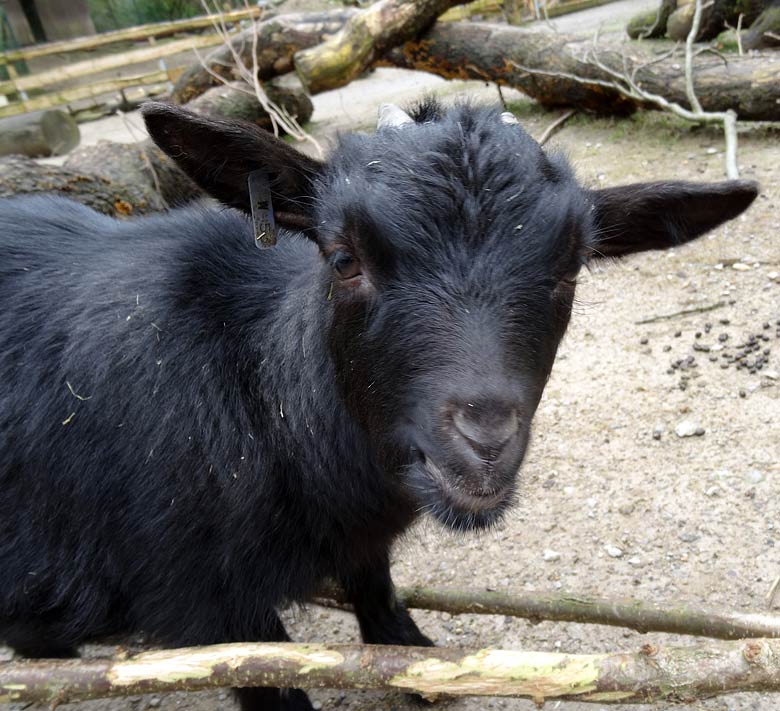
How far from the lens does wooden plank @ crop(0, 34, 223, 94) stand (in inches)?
865

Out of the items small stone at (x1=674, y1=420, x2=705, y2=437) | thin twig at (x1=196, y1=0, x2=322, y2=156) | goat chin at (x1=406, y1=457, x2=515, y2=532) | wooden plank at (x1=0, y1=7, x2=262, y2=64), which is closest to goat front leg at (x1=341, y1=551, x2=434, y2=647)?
goat chin at (x1=406, y1=457, x2=515, y2=532)

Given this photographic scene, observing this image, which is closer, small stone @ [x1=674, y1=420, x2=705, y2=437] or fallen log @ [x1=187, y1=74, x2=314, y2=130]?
→ small stone @ [x1=674, y1=420, x2=705, y2=437]

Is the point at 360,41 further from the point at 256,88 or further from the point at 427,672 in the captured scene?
the point at 427,672

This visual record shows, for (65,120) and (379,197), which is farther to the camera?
(65,120)

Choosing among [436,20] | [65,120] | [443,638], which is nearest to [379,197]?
[443,638]

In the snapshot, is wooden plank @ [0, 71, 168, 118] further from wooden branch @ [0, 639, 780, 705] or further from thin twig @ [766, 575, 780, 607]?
thin twig @ [766, 575, 780, 607]

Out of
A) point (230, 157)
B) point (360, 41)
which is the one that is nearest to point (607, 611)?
point (230, 157)

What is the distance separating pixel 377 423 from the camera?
2572 millimetres

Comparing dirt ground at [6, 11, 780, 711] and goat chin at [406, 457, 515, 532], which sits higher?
goat chin at [406, 457, 515, 532]

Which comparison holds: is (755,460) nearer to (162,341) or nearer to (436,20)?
(162,341)

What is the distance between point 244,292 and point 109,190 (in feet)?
12.7

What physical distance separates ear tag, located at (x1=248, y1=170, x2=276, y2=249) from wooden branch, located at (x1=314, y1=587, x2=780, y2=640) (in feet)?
5.89

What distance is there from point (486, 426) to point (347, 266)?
30.0 inches

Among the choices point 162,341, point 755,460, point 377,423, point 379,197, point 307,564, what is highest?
point 379,197
